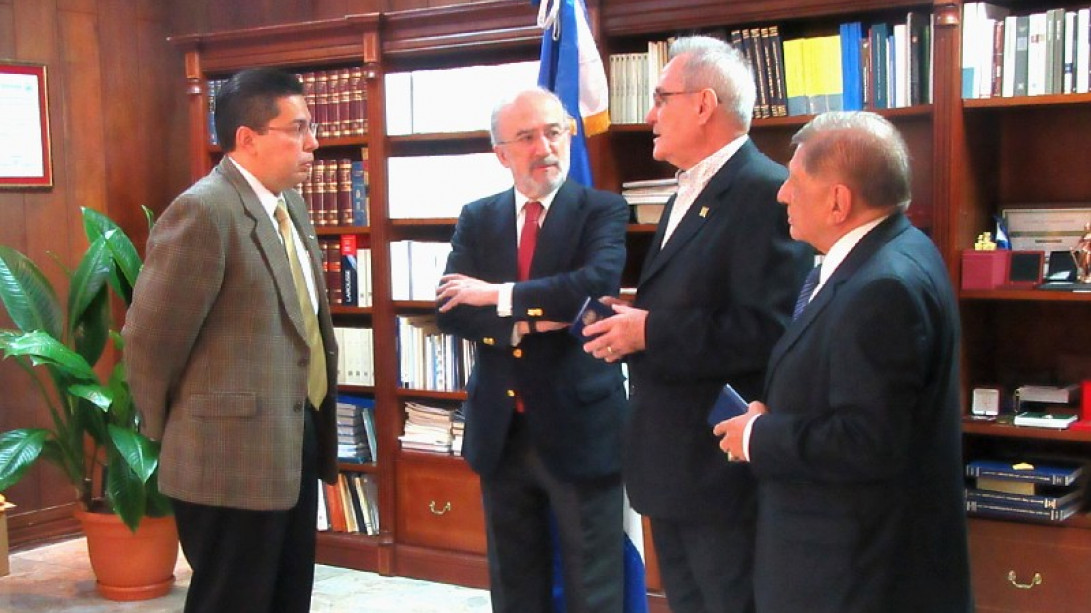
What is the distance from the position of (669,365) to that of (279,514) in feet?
3.21

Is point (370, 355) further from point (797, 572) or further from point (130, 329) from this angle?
point (797, 572)

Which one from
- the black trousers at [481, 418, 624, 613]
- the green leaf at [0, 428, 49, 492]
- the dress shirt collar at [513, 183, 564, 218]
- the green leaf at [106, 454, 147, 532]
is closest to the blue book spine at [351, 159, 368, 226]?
the green leaf at [106, 454, 147, 532]

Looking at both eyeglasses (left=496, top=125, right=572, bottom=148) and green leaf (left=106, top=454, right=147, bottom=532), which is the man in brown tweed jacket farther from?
green leaf (left=106, top=454, right=147, bottom=532)

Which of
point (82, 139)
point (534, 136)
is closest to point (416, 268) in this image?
point (534, 136)

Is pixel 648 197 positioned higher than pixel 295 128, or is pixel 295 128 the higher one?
pixel 295 128

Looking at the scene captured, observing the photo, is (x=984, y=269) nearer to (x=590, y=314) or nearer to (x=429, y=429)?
(x=590, y=314)

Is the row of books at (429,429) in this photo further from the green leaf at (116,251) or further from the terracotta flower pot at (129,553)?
the green leaf at (116,251)

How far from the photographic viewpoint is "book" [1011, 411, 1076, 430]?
3.01 m

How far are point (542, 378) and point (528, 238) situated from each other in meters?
0.35

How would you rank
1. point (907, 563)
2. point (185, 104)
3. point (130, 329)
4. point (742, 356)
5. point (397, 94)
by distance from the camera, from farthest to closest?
point (185, 104) < point (397, 94) < point (130, 329) < point (742, 356) < point (907, 563)

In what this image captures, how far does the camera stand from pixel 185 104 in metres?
5.01

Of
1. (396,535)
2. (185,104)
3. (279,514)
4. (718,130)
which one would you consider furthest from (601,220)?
(185,104)

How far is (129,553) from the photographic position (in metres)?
3.80

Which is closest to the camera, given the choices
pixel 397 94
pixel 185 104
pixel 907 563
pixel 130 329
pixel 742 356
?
pixel 907 563
